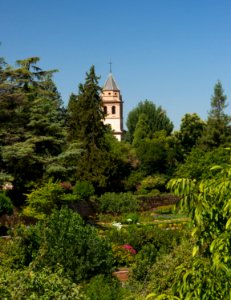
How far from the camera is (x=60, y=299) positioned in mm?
7879

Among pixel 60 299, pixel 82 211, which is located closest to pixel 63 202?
pixel 82 211

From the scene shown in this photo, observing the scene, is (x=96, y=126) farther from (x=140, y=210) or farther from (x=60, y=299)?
(x=60, y=299)

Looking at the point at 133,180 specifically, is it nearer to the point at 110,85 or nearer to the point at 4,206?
the point at 4,206

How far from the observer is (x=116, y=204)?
36.9 metres

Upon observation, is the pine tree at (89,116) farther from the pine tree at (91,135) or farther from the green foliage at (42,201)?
the green foliage at (42,201)

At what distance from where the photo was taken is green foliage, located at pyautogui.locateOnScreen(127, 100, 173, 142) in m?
68.4

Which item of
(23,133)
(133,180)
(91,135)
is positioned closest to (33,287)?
(23,133)

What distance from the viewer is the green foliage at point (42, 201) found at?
27.1 m

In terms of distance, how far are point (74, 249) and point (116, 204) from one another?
23.2m

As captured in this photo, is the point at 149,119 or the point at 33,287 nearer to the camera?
the point at 33,287

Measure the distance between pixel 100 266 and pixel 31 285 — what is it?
660cm

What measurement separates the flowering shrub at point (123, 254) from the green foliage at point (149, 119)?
46194 mm

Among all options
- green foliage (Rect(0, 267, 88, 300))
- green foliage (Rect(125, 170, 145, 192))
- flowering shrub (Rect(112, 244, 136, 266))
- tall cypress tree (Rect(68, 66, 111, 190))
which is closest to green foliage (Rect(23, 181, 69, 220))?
flowering shrub (Rect(112, 244, 136, 266))

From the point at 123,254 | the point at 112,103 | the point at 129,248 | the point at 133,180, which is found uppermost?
the point at 112,103
